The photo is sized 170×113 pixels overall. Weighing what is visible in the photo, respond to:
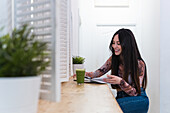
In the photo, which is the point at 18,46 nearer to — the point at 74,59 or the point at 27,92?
the point at 27,92

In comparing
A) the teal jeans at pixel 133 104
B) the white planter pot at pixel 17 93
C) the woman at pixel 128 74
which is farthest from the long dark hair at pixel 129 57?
the white planter pot at pixel 17 93

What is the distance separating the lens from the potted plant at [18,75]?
17.1 inches

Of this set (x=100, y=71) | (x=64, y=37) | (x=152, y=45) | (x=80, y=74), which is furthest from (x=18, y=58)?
(x=152, y=45)

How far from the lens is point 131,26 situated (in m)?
3.56

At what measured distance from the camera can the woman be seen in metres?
1.83

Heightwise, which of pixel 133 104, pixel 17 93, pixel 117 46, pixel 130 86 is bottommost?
pixel 133 104

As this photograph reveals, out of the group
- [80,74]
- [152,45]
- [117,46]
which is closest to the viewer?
[80,74]

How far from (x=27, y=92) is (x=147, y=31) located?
3270mm

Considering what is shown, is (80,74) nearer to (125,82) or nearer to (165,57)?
(125,82)

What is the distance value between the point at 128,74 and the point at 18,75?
1705mm

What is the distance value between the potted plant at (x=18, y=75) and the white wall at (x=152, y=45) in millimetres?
2642

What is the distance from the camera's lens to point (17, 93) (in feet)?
1.47

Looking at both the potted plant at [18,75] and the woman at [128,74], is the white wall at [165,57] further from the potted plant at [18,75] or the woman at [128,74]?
the potted plant at [18,75]

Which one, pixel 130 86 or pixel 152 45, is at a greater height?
pixel 152 45
